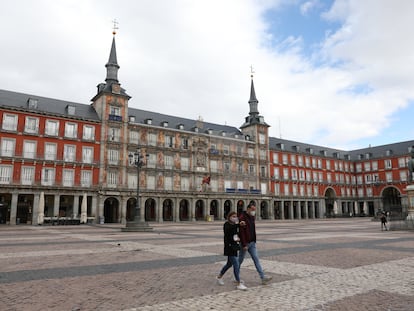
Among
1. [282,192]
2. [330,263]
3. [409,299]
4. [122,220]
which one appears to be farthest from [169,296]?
[282,192]

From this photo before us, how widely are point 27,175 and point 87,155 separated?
692cm

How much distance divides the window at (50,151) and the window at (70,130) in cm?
212

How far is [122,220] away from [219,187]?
16.2 m

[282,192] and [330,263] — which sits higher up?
[282,192]

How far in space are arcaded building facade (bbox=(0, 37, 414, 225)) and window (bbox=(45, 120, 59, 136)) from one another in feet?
0.35

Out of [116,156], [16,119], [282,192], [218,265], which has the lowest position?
[218,265]

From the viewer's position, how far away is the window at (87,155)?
40062 millimetres

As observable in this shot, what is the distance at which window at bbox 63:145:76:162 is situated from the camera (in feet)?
128

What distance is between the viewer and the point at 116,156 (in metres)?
42.3

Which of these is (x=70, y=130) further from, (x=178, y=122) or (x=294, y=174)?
(x=294, y=174)

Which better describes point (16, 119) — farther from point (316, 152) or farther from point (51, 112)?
point (316, 152)

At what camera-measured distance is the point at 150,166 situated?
4469 cm

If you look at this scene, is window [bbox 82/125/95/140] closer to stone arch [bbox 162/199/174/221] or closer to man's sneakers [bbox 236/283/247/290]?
stone arch [bbox 162/199/174/221]

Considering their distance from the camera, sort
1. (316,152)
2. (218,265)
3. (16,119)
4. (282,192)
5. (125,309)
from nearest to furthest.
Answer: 1. (125,309)
2. (218,265)
3. (16,119)
4. (282,192)
5. (316,152)
